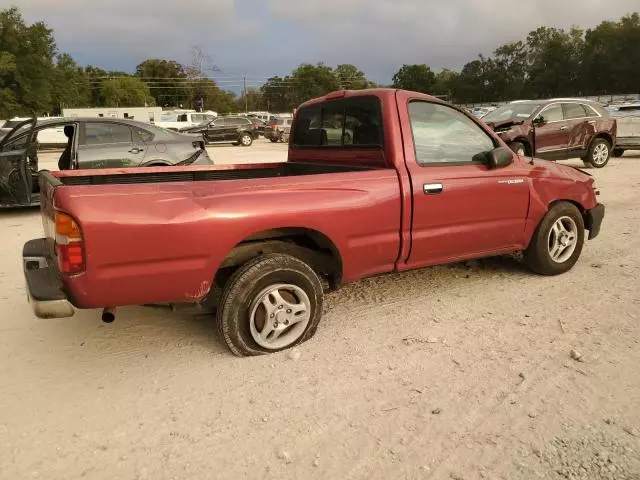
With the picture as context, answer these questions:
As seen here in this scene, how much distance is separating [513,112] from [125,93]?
75.6 meters

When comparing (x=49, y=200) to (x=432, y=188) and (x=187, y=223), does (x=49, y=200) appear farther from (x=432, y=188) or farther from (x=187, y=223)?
(x=432, y=188)

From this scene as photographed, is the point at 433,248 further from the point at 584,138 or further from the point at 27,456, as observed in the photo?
the point at 584,138

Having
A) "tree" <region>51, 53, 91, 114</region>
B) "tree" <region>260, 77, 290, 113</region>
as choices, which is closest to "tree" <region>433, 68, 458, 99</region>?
"tree" <region>260, 77, 290, 113</region>

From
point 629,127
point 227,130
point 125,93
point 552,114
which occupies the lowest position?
point 629,127

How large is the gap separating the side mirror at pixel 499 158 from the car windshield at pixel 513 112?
333 inches

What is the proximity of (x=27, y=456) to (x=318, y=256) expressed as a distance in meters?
2.01

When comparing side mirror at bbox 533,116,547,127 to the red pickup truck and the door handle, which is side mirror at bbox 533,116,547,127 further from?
the door handle

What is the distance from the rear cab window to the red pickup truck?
0.05 feet

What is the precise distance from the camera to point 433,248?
3.84 metres

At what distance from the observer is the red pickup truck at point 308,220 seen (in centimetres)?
277

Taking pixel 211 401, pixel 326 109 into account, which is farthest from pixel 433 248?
pixel 211 401

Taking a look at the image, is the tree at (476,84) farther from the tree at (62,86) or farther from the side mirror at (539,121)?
the side mirror at (539,121)

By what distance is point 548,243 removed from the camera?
4605 millimetres

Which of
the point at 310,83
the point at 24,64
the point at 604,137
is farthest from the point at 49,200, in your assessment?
the point at 310,83
